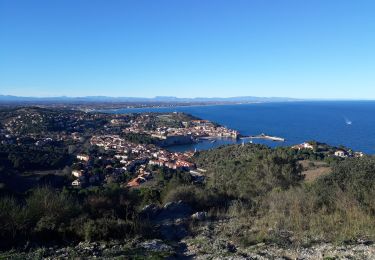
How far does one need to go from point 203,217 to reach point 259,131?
8168cm

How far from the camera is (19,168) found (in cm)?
3391

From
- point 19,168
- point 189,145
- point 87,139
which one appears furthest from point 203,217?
point 189,145

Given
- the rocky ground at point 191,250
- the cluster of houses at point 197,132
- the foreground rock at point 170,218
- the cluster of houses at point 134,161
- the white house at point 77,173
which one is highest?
the rocky ground at point 191,250

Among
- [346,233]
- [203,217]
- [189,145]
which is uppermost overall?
[346,233]

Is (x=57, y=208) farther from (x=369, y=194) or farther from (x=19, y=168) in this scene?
(x=19, y=168)

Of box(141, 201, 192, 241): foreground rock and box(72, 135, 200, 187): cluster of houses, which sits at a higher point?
box(141, 201, 192, 241): foreground rock

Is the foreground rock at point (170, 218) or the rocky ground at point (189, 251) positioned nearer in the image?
the rocky ground at point (189, 251)

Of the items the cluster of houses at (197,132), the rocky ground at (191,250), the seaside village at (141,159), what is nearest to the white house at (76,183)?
the seaside village at (141,159)

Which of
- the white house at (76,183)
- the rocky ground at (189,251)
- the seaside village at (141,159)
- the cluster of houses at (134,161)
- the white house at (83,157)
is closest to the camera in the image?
the rocky ground at (189,251)

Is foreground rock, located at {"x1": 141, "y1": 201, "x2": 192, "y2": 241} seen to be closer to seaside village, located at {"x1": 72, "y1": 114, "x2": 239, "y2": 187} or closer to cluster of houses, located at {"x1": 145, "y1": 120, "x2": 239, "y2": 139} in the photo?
seaside village, located at {"x1": 72, "y1": 114, "x2": 239, "y2": 187}

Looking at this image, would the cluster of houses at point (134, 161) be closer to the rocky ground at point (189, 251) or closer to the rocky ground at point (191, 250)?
the rocky ground at point (191, 250)

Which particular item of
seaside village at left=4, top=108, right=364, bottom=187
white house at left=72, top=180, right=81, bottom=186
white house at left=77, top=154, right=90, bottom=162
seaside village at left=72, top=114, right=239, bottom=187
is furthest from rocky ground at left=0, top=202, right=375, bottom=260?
white house at left=77, top=154, right=90, bottom=162

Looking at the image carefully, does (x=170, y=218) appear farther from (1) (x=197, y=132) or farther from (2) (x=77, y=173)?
(1) (x=197, y=132)

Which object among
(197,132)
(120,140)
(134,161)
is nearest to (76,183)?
(134,161)
